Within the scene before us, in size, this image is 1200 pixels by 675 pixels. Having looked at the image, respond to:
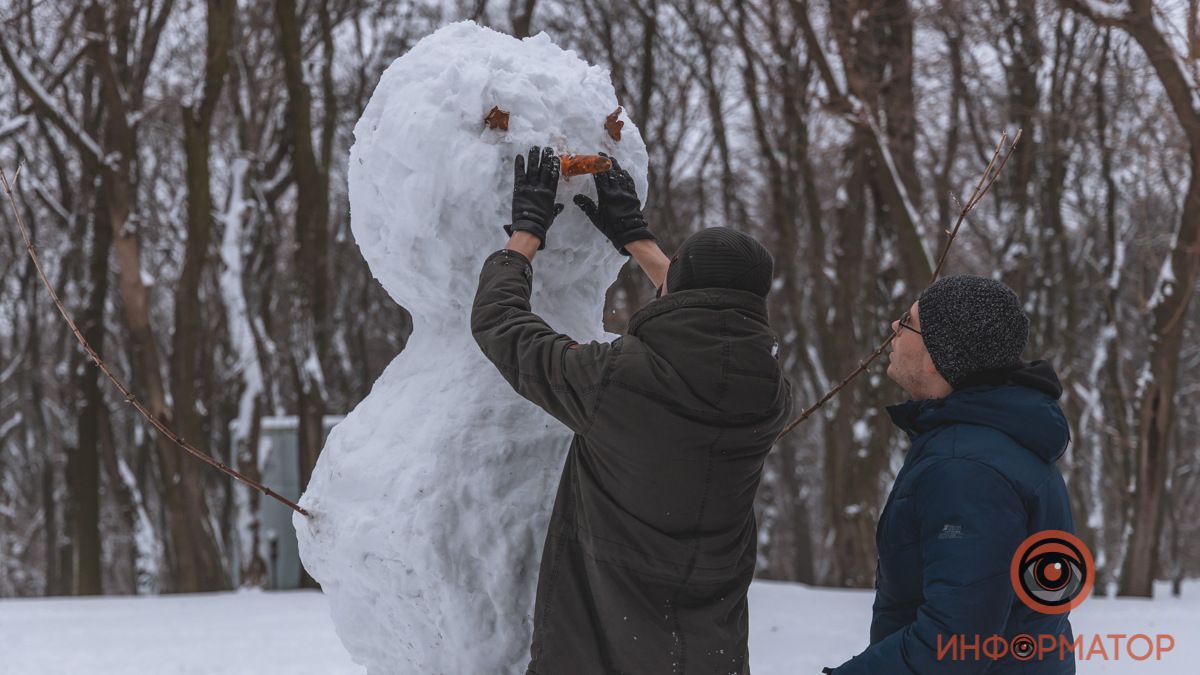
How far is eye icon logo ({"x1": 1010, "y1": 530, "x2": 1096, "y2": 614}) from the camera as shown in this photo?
1.88 m

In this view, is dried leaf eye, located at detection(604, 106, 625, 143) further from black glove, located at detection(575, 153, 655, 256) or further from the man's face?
the man's face

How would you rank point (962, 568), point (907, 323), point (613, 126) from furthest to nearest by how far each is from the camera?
point (613, 126)
point (907, 323)
point (962, 568)

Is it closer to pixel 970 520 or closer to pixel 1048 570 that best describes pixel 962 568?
pixel 970 520

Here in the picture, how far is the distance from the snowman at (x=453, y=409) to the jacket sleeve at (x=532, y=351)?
1.31 feet

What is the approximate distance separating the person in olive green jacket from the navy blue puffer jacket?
32cm

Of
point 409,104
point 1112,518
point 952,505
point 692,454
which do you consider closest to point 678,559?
point 692,454

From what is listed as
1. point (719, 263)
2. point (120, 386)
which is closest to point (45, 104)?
point (120, 386)

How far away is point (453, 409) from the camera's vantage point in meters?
2.64

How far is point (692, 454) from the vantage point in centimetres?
210

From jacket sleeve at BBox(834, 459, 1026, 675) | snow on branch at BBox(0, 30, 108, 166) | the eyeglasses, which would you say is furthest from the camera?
snow on branch at BBox(0, 30, 108, 166)

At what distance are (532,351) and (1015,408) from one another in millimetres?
965

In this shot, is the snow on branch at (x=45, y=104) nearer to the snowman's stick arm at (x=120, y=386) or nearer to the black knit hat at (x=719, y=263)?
the snowman's stick arm at (x=120, y=386)

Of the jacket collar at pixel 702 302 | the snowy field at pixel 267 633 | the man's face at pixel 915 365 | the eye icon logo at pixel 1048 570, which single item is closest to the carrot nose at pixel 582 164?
the jacket collar at pixel 702 302

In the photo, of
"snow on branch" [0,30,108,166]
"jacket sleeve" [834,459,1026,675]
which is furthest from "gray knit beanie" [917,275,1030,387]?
"snow on branch" [0,30,108,166]
